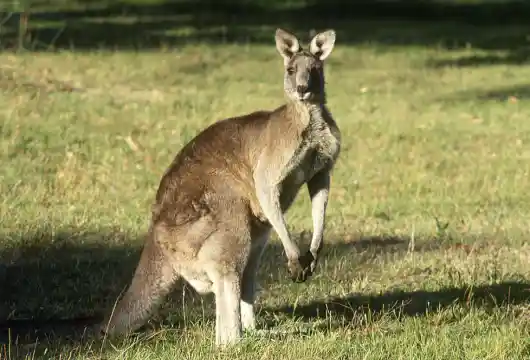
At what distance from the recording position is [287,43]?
5.12 m

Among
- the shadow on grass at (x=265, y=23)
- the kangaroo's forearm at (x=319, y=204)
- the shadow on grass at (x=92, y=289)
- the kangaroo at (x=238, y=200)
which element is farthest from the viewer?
the shadow on grass at (x=265, y=23)

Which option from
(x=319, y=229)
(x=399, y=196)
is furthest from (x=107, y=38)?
(x=319, y=229)

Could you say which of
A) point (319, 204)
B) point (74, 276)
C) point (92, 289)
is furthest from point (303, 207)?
point (319, 204)

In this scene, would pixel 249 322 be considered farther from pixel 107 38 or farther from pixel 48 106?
pixel 107 38

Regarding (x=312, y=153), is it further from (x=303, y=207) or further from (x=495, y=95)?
(x=495, y=95)

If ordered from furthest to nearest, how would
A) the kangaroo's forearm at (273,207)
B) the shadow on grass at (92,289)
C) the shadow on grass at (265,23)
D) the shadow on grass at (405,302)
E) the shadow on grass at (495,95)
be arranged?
1. the shadow on grass at (265,23)
2. the shadow on grass at (495,95)
3. the shadow on grass at (405,302)
4. the shadow on grass at (92,289)
5. the kangaroo's forearm at (273,207)

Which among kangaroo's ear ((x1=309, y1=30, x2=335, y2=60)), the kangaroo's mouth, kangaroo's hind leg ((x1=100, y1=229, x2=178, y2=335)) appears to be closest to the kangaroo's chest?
the kangaroo's mouth

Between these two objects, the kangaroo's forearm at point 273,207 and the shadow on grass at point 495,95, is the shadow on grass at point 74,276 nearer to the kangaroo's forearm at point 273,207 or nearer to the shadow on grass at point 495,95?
the kangaroo's forearm at point 273,207

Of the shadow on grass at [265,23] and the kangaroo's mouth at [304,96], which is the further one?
the shadow on grass at [265,23]

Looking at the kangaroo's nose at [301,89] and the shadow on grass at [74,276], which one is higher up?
the kangaroo's nose at [301,89]

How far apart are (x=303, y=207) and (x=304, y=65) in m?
3.50

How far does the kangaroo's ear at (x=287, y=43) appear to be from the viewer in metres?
5.09

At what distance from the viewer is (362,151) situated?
33.4ft

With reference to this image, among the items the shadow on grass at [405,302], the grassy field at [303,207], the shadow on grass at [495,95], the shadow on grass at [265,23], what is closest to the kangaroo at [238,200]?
the grassy field at [303,207]
